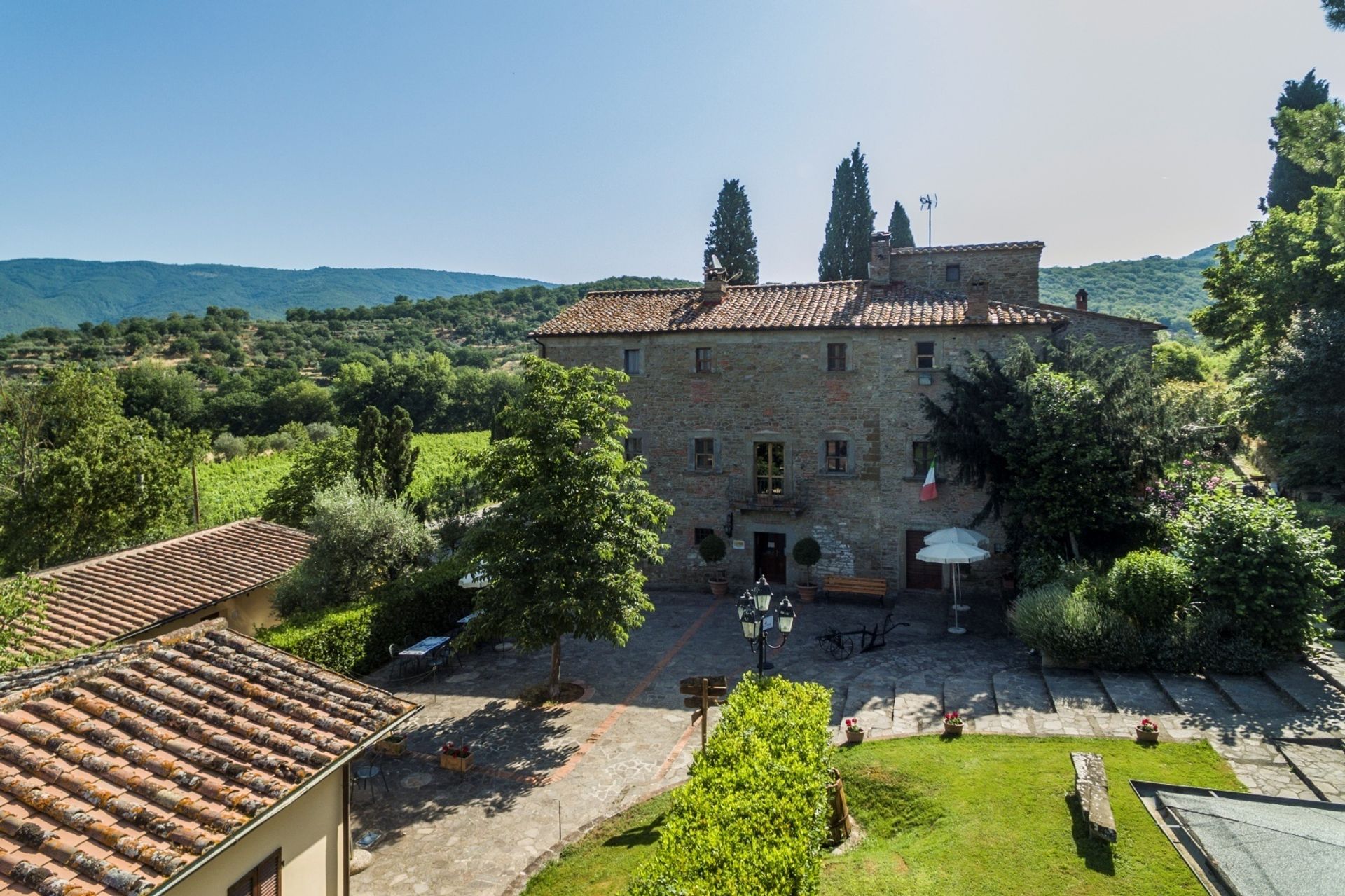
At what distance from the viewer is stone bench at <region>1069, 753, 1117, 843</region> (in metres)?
7.91

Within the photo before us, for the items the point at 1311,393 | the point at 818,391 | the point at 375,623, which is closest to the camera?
the point at 375,623

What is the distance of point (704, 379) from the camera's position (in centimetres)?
2353

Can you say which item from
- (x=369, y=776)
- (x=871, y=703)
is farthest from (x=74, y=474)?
(x=871, y=703)

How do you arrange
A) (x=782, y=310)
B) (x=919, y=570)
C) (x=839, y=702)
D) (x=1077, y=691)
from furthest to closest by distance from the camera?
(x=782, y=310) → (x=919, y=570) → (x=839, y=702) → (x=1077, y=691)

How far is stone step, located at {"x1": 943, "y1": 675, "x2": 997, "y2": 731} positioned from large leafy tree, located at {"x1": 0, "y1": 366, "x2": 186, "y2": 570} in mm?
23636

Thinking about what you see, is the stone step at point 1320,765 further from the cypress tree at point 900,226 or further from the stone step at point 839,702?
the cypress tree at point 900,226

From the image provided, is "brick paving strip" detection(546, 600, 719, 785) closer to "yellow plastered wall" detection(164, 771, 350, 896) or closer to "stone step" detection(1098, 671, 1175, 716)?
"yellow plastered wall" detection(164, 771, 350, 896)

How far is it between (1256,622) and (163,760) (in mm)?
16559

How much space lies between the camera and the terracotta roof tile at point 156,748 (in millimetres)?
5047

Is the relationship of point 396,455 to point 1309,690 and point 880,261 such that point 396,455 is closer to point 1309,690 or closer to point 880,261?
point 880,261

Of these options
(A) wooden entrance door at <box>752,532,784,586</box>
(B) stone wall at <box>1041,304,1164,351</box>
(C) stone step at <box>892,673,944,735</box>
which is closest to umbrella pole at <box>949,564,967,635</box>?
(C) stone step at <box>892,673,944,735</box>

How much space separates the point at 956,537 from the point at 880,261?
10.1m

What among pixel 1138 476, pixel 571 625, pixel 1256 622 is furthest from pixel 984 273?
pixel 571 625

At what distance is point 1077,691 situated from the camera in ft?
41.6
